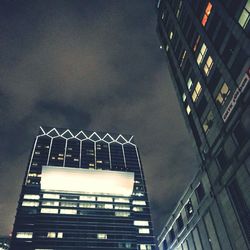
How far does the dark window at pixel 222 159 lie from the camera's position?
32.6m

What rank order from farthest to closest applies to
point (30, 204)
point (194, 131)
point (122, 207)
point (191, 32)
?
1. point (122, 207)
2. point (30, 204)
3. point (191, 32)
4. point (194, 131)

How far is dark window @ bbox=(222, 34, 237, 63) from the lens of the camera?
106ft

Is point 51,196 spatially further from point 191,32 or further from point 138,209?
point 191,32

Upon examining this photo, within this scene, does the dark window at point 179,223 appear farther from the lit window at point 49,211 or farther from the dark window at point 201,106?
the lit window at point 49,211

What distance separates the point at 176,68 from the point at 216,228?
27831 millimetres

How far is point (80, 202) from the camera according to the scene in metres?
150

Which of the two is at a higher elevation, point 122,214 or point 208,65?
point 122,214

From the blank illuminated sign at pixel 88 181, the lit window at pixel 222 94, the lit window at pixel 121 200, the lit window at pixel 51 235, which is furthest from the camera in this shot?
the lit window at pixel 121 200

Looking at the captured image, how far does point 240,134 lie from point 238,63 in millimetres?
8061

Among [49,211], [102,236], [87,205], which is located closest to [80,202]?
[87,205]

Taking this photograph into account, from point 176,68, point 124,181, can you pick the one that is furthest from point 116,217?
point 176,68

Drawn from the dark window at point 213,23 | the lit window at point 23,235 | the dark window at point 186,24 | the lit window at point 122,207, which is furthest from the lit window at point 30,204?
the dark window at point 213,23

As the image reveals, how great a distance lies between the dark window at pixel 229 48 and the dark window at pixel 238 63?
1.57m

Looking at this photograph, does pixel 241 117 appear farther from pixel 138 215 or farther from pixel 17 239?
pixel 138 215
